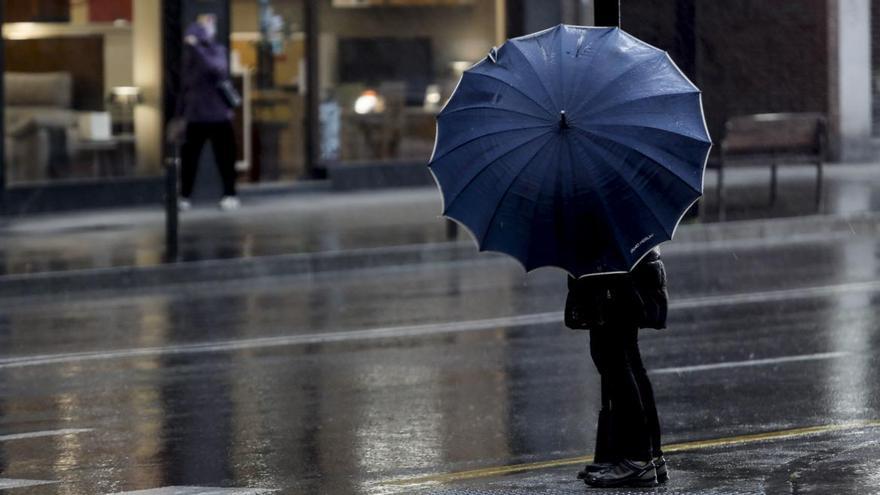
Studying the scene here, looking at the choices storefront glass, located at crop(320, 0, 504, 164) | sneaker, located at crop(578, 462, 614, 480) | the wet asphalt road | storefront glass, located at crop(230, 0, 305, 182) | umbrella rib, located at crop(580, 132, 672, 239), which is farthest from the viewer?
storefront glass, located at crop(320, 0, 504, 164)


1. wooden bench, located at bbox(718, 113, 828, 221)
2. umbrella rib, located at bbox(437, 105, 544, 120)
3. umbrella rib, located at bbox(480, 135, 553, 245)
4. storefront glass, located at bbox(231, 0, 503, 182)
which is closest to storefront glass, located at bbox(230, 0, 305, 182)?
storefront glass, located at bbox(231, 0, 503, 182)

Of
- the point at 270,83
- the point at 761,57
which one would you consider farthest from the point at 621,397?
the point at 761,57

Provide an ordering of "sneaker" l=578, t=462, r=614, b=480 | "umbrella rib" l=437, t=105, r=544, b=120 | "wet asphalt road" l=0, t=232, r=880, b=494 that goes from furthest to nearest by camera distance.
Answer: "wet asphalt road" l=0, t=232, r=880, b=494 → "sneaker" l=578, t=462, r=614, b=480 → "umbrella rib" l=437, t=105, r=544, b=120

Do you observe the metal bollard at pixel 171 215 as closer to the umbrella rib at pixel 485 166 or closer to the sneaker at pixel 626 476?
the sneaker at pixel 626 476

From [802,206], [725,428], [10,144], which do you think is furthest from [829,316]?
[10,144]

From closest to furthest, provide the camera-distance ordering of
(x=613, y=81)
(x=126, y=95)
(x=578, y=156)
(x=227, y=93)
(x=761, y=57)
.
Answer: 1. (x=578, y=156)
2. (x=613, y=81)
3. (x=227, y=93)
4. (x=126, y=95)
5. (x=761, y=57)

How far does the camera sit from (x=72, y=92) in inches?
818

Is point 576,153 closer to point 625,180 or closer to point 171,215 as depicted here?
point 625,180

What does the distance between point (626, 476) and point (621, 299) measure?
0.74m

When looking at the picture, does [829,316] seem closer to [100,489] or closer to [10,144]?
[100,489]

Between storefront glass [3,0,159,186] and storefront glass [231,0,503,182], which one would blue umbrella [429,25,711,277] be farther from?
storefront glass [231,0,503,182]

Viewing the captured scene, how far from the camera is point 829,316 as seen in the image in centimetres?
1346

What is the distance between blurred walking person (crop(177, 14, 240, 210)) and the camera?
2047 cm

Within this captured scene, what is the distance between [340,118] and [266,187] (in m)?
1.32
